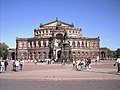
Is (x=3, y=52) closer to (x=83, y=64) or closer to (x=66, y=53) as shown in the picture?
(x=66, y=53)

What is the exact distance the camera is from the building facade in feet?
389

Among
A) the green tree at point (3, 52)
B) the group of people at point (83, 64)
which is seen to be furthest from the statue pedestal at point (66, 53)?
the green tree at point (3, 52)

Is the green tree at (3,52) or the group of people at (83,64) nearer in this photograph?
the group of people at (83,64)

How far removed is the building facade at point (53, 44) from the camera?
118500 millimetres

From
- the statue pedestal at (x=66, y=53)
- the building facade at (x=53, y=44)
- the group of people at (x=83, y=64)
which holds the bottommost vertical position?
the group of people at (x=83, y=64)

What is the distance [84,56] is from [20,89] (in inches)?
4163

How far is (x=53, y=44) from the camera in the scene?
11856 centimetres

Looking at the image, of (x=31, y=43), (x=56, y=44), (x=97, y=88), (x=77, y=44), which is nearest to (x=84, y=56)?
(x=77, y=44)

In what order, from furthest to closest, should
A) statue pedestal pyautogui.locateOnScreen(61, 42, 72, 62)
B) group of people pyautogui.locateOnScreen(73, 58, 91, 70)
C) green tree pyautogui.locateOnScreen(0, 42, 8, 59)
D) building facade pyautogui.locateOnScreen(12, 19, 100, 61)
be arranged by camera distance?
green tree pyautogui.locateOnScreen(0, 42, 8, 59) < building facade pyautogui.locateOnScreen(12, 19, 100, 61) < statue pedestal pyautogui.locateOnScreen(61, 42, 72, 62) < group of people pyautogui.locateOnScreen(73, 58, 91, 70)

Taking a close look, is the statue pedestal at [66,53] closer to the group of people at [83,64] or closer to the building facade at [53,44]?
the group of people at [83,64]

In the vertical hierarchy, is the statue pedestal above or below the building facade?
below

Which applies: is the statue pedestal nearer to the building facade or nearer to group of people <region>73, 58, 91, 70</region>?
group of people <region>73, 58, 91, 70</region>

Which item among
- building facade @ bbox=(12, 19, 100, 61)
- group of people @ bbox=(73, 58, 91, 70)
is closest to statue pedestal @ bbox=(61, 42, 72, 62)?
group of people @ bbox=(73, 58, 91, 70)

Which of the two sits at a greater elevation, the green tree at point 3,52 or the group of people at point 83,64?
the green tree at point 3,52
